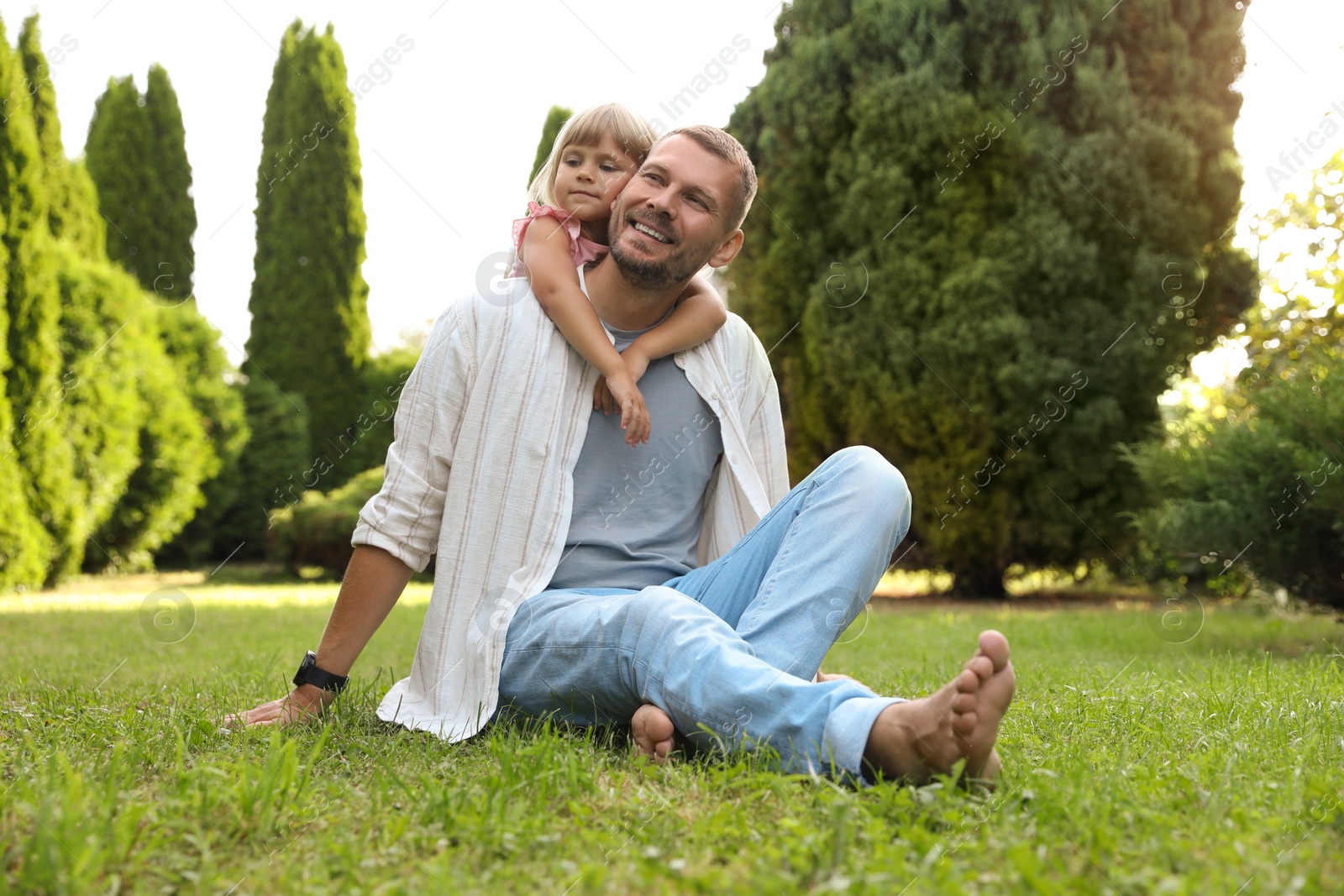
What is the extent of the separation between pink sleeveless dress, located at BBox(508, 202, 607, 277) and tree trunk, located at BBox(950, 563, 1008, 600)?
7.04 metres

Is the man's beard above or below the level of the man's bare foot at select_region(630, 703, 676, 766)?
above

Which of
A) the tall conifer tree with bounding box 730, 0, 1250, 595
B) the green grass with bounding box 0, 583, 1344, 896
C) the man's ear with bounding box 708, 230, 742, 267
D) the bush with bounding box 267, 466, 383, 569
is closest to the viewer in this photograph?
the green grass with bounding box 0, 583, 1344, 896

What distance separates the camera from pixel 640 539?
7.45 feet

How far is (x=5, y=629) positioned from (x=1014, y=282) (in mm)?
7388

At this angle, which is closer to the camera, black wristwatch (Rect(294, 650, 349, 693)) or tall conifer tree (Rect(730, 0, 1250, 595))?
black wristwatch (Rect(294, 650, 349, 693))

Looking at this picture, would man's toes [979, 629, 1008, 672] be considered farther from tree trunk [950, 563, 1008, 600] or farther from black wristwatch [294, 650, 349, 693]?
tree trunk [950, 563, 1008, 600]

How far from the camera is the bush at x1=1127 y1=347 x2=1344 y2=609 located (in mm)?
4223

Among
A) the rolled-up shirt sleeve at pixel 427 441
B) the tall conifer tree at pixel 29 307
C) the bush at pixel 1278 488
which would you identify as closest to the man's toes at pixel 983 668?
the rolled-up shirt sleeve at pixel 427 441

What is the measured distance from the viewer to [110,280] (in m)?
10.1

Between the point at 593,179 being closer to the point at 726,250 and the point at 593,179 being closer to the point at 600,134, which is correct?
the point at 600,134

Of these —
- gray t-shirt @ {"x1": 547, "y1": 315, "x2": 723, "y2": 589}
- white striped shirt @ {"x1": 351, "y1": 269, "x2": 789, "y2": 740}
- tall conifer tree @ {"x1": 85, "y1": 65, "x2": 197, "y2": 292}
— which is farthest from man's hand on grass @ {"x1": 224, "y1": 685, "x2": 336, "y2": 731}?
tall conifer tree @ {"x1": 85, "y1": 65, "x2": 197, "y2": 292}

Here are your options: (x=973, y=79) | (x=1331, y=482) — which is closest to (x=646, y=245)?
(x=1331, y=482)

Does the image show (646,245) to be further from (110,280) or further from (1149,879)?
(110,280)

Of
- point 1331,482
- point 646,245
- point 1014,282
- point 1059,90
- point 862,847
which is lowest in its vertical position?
point 862,847
